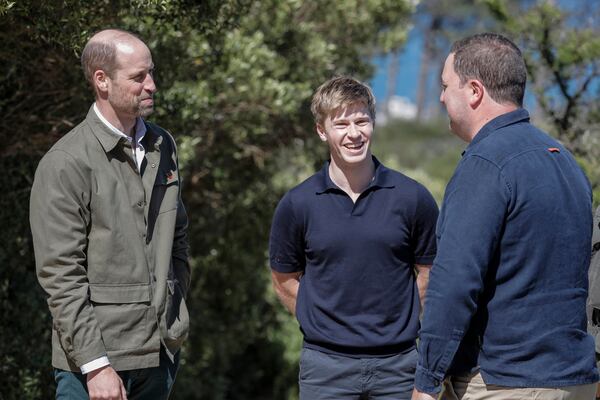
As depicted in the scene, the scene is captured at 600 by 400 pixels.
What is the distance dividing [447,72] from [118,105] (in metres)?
1.28

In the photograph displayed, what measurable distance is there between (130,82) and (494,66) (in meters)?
1.40

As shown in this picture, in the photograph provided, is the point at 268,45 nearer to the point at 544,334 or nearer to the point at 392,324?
the point at 392,324

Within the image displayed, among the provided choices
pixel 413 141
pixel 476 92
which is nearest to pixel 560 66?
pixel 476 92

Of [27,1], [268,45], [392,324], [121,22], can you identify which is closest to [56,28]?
[27,1]

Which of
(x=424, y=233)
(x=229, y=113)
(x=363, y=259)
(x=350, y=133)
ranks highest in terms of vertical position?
(x=350, y=133)

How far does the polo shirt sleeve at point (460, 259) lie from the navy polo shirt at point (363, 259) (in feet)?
2.55

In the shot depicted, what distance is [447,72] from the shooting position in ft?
A: 9.77

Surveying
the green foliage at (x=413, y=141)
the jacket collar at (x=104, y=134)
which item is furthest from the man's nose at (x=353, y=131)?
the green foliage at (x=413, y=141)

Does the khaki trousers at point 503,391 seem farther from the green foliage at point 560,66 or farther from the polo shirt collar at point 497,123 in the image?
the green foliage at point 560,66

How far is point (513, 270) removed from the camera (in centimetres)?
277

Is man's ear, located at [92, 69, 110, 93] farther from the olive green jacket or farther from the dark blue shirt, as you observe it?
the dark blue shirt

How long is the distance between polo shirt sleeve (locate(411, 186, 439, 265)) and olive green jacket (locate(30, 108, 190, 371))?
1055 mm

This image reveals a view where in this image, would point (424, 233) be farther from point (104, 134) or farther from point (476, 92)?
point (104, 134)

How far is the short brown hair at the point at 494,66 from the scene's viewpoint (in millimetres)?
2859
